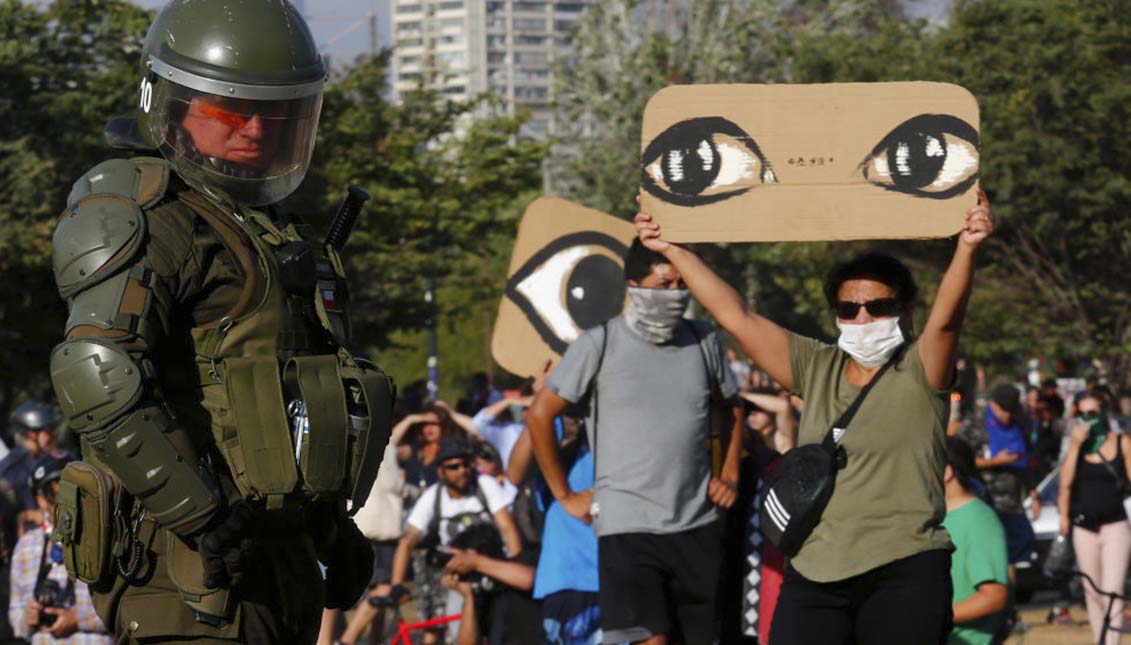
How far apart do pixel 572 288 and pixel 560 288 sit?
73 millimetres

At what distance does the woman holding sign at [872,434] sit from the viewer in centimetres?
566

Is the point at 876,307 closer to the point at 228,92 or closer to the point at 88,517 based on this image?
the point at 228,92

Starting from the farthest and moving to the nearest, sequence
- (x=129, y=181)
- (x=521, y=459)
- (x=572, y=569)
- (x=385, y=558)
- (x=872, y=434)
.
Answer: (x=385, y=558) < (x=521, y=459) < (x=572, y=569) < (x=872, y=434) < (x=129, y=181)

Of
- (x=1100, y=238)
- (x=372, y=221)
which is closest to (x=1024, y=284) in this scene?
(x=1100, y=238)

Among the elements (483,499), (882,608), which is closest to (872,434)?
(882,608)

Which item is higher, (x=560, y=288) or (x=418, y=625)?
(x=560, y=288)

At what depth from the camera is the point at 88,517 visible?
13.2 ft

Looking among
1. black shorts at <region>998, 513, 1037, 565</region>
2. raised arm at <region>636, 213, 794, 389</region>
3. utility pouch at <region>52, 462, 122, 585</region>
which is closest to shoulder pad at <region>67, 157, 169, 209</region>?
utility pouch at <region>52, 462, 122, 585</region>

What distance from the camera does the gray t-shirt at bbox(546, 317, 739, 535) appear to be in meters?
7.48

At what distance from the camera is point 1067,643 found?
42.2ft

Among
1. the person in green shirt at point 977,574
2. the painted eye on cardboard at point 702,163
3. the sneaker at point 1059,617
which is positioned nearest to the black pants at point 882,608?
the painted eye on cardboard at point 702,163

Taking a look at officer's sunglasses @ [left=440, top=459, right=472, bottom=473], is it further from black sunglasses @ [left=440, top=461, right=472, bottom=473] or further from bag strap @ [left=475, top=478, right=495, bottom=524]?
bag strap @ [left=475, top=478, right=495, bottom=524]

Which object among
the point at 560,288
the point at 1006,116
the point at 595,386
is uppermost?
the point at 1006,116

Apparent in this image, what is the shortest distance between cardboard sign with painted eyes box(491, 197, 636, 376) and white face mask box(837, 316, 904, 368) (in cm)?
334
